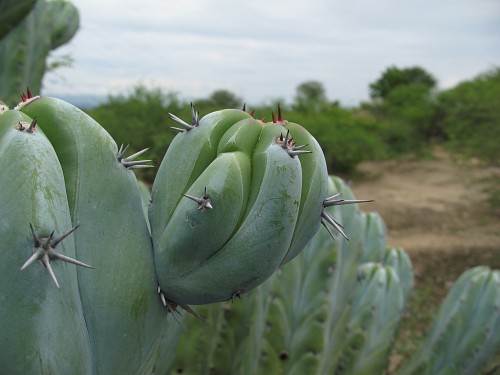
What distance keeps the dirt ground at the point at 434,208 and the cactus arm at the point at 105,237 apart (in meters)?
7.21

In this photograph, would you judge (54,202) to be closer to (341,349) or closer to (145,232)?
(145,232)

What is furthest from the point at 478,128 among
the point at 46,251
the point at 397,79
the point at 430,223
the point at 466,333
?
the point at 397,79

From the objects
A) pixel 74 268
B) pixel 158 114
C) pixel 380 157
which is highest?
pixel 74 268

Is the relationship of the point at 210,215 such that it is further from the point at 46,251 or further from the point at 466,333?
the point at 466,333

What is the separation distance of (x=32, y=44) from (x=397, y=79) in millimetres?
25195

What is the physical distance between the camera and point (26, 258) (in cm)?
103

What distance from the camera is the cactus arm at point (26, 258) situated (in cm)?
103

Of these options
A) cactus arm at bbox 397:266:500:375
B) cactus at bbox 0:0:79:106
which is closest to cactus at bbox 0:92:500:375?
cactus arm at bbox 397:266:500:375

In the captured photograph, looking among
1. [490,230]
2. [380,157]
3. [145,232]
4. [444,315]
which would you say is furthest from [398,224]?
[145,232]

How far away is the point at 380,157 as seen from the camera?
595 inches

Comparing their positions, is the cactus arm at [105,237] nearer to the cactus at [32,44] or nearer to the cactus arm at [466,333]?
the cactus arm at [466,333]

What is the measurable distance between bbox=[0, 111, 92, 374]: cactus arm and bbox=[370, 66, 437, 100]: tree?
27479mm

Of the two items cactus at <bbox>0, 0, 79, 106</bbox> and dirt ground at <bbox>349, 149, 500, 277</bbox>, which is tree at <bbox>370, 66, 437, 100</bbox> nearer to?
dirt ground at <bbox>349, 149, 500, 277</bbox>

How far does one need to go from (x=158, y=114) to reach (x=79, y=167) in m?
11.5
